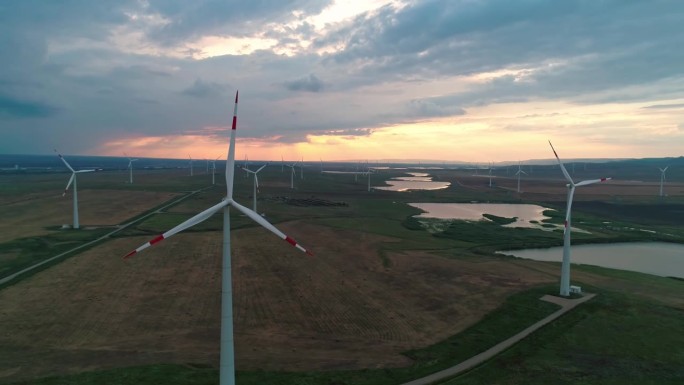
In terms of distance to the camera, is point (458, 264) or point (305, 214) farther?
point (305, 214)

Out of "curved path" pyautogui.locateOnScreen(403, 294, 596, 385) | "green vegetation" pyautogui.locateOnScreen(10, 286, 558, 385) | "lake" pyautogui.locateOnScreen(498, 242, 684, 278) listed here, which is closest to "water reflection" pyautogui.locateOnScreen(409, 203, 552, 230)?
"lake" pyautogui.locateOnScreen(498, 242, 684, 278)

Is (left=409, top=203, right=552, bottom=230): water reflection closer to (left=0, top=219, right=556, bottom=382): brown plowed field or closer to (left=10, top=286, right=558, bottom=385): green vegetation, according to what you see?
(left=0, top=219, right=556, bottom=382): brown plowed field

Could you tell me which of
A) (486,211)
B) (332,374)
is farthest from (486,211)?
(332,374)

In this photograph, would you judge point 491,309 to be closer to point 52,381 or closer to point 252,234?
point 52,381

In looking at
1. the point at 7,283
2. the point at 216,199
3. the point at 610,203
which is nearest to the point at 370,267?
the point at 7,283

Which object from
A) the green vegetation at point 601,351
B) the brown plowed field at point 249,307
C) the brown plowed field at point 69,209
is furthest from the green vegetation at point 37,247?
the green vegetation at point 601,351

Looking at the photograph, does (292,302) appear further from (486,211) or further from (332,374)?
(486,211)
